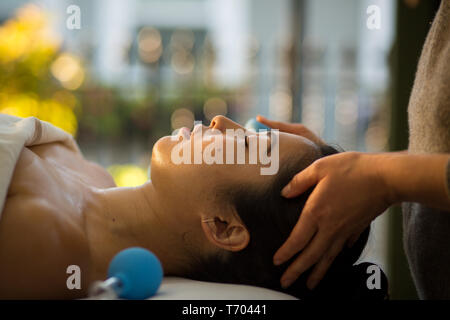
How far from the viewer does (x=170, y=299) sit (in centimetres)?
84

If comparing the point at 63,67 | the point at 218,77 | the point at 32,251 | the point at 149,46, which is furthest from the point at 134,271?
the point at 218,77

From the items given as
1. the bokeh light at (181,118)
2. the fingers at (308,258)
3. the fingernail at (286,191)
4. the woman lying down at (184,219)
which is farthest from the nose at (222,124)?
the bokeh light at (181,118)

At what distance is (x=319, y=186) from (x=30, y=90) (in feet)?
8.40

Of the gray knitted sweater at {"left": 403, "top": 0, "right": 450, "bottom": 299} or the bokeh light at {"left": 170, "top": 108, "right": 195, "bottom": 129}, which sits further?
the bokeh light at {"left": 170, "top": 108, "right": 195, "bottom": 129}

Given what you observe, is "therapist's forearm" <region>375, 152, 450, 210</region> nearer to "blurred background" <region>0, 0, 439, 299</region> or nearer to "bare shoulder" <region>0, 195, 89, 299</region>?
"blurred background" <region>0, 0, 439, 299</region>

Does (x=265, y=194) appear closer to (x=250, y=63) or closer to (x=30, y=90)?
(x=30, y=90)

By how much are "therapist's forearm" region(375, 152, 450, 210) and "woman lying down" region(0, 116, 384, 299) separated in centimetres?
21

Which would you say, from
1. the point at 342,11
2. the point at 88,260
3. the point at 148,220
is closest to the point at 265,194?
the point at 148,220

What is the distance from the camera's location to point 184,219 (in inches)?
42.2

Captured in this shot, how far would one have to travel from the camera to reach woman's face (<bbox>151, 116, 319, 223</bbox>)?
1.05 m

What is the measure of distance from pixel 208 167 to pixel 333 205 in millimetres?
287

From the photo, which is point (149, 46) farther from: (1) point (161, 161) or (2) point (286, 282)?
(2) point (286, 282)

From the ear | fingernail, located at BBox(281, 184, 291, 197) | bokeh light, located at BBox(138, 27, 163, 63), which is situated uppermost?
bokeh light, located at BBox(138, 27, 163, 63)

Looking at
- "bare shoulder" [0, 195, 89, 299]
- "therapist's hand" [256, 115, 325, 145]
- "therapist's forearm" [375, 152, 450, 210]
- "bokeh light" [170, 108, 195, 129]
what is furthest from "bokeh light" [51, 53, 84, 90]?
"therapist's forearm" [375, 152, 450, 210]
